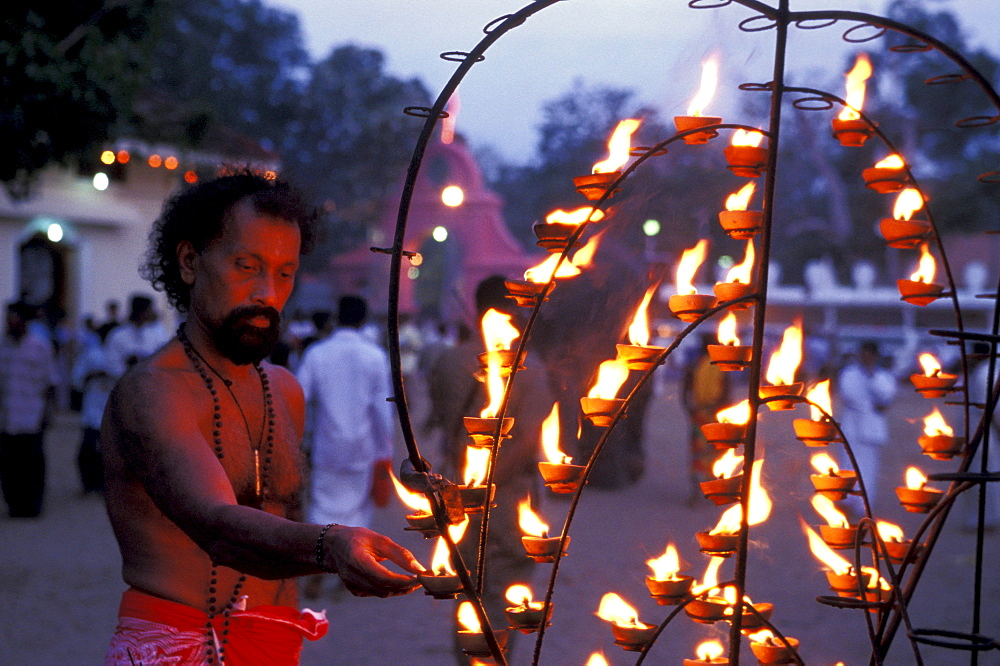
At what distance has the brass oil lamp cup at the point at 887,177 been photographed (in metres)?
2.63

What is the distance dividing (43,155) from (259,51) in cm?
2898

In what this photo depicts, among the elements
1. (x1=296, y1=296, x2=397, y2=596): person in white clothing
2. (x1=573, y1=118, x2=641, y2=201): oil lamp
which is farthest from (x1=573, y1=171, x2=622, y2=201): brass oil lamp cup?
(x1=296, y1=296, x2=397, y2=596): person in white clothing

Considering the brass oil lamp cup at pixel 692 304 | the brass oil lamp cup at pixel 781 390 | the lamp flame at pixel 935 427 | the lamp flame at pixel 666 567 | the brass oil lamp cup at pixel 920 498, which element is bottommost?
the lamp flame at pixel 666 567

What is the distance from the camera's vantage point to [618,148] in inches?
92.3

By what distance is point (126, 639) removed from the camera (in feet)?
6.31

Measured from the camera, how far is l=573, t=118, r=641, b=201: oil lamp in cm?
223

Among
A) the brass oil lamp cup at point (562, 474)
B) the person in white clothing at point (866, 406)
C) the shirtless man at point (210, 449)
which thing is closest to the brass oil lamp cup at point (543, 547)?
the brass oil lamp cup at point (562, 474)

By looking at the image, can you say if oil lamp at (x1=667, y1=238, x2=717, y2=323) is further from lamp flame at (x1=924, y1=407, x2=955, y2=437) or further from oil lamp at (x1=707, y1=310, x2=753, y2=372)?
lamp flame at (x1=924, y1=407, x2=955, y2=437)

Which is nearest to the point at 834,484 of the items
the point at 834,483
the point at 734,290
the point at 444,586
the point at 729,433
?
the point at 834,483

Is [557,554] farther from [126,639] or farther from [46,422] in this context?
[46,422]

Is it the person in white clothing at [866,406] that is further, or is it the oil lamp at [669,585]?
the person in white clothing at [866,406]

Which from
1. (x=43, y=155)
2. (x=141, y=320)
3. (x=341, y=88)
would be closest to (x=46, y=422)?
(x=141, y=320)

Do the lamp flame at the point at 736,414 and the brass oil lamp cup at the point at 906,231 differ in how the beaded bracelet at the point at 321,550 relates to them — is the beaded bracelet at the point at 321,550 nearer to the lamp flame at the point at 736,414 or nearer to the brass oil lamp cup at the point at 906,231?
the lamp flame at the point at 736,414

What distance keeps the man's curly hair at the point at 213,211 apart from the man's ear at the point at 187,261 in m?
0.01
